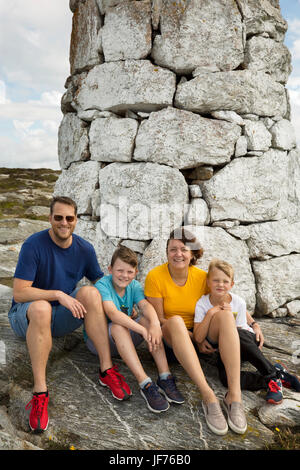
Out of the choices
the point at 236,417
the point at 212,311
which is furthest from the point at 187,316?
the point at 236,417

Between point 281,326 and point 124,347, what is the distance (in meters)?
2.37

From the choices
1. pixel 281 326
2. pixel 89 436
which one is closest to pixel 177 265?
pixel 89 436

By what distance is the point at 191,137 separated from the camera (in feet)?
14.2

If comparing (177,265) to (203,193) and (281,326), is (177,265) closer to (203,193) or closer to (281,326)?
(203,193)

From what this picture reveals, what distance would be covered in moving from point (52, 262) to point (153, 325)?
3.60 ft

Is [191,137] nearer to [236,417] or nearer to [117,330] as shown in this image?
A: [117,330]

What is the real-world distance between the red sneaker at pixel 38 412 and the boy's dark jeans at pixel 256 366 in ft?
5.04

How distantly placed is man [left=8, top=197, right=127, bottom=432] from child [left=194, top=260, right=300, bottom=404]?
0.88 metres

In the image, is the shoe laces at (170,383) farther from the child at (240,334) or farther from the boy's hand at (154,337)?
the child at (240,334)

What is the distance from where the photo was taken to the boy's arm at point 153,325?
3.06 metres

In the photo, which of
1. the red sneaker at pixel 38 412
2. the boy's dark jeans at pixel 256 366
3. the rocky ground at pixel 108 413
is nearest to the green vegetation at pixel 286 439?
the rocky ground at pixel 108 413

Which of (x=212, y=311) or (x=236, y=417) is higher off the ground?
(x=212, y=311)

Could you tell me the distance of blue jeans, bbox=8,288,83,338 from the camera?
3.04m
